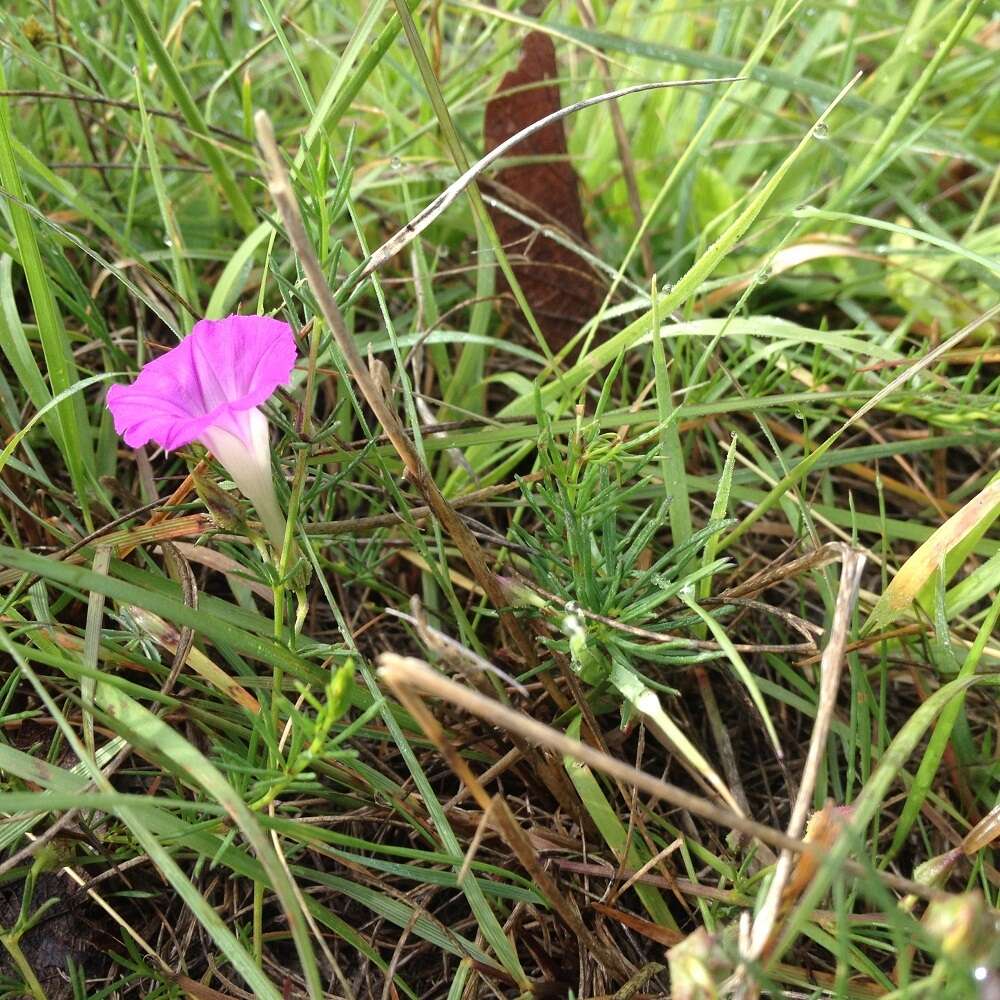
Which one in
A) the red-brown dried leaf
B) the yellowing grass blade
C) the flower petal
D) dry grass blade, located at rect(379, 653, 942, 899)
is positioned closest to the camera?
dry grass blade, located at rect(379, 653, 942, 899)

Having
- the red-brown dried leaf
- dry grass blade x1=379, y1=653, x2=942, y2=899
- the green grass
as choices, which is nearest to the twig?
the green grass

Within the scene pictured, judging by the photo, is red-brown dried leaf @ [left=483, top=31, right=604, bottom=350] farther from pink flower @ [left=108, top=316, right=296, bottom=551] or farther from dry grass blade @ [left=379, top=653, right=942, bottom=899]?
dry grass blade @ [left=379, top=653, right=942, bottom=899]

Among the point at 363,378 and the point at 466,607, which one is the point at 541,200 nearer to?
the point at 466,607

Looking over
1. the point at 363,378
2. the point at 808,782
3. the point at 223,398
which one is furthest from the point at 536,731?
the point at 223,398

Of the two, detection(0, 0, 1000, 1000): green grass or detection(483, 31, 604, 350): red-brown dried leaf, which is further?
detection(483, 31, 604, 350): red-brown dried leaf

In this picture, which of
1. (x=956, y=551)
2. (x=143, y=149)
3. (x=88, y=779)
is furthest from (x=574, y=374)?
(x=143, y=149)

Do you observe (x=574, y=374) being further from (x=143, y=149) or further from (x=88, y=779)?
(x=143, y=149)

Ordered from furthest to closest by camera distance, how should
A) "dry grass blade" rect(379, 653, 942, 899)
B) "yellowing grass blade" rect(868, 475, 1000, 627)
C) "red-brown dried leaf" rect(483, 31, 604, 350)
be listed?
"red-brown dried leaf" rect(483, 31, 604, 350) < "yellowing grass blade" rect(868, 475, 1000, 627) < "dry grass blade" rect(379, 653, 942, 899)
